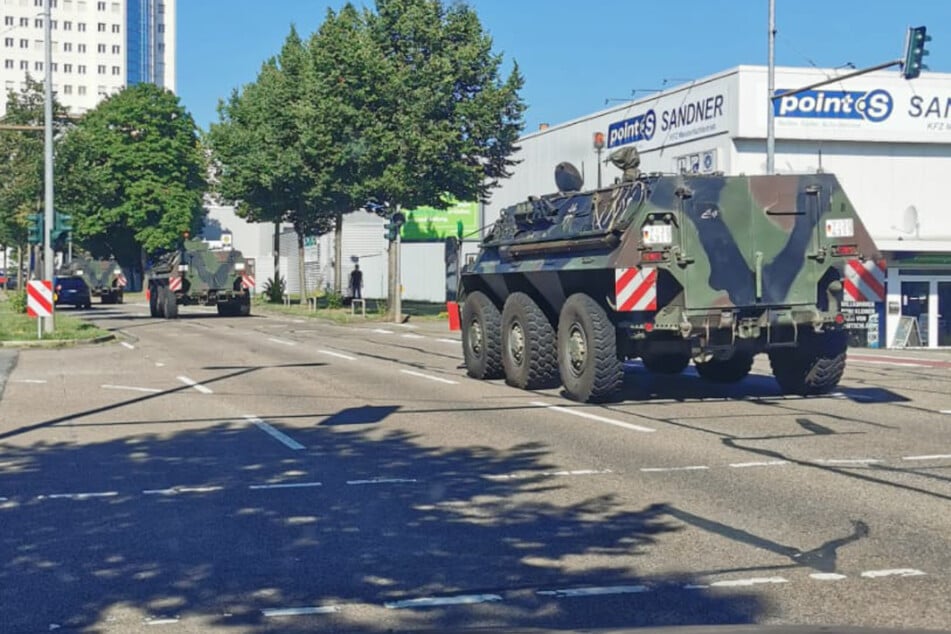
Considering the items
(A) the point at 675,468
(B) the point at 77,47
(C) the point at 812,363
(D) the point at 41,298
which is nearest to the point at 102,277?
(D) the point at 41,298

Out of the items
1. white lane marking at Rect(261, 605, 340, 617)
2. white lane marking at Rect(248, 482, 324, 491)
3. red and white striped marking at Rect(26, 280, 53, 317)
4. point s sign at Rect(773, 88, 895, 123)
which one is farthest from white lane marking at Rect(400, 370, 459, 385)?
point s sign at Rect(773, 88, 895, 123)

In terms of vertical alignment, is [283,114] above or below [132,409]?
above

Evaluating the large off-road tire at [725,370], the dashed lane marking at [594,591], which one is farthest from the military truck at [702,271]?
the dashed lane marking at [594,591]

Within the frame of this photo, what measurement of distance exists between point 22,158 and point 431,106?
22960 mm

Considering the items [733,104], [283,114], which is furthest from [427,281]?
[733,104]

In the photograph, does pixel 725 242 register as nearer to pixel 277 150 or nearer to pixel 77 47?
pixel 277 150

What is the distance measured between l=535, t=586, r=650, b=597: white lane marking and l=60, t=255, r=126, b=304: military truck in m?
61.4

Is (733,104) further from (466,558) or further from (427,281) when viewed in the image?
(466,558)

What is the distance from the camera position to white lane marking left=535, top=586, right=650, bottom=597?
18.8ft

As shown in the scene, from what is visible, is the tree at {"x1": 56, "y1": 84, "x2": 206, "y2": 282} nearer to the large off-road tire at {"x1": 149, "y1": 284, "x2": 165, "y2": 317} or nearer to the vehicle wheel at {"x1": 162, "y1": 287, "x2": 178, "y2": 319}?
the large off-road tire at {"x1": 149, "y1": 284, "x2": 165, "y2": 317}

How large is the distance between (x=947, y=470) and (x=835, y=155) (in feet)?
106

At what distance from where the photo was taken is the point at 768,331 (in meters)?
13.5

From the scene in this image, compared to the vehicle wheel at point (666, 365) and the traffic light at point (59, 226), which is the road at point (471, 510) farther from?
the traffic light at point (59, 226)

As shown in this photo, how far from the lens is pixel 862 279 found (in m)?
13.7
